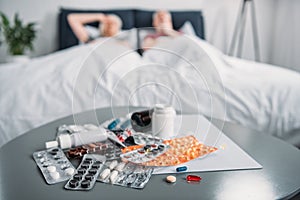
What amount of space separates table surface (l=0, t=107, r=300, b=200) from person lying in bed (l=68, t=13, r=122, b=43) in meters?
1.92

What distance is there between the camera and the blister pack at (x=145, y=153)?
0.91 meters

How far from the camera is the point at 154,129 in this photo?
3.43ft

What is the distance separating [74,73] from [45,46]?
1.69 m

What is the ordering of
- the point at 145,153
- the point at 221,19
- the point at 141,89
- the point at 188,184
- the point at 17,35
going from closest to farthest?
the point at 188,184 < the point at 145,153 < the point at 141,89 < the point at 17,35 < the point at 221,19

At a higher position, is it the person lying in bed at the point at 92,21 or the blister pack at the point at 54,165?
the person lying in bed at the point at 92,21

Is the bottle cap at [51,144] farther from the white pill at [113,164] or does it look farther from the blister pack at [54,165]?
the white pill at [113,164]

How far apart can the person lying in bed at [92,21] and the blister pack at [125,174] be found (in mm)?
2042

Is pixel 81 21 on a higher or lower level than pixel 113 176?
higher

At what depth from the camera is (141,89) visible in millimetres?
1487

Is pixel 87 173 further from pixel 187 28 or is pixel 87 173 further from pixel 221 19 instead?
pixel 221 19

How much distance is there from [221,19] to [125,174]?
2876 mm

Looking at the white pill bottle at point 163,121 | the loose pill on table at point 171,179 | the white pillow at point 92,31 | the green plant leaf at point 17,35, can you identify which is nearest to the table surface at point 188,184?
the loose pill on table at point 171,179

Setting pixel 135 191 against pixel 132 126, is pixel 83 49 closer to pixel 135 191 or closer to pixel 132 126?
pixel 132 126

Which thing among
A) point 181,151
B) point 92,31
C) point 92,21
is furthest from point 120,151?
point 92,21
